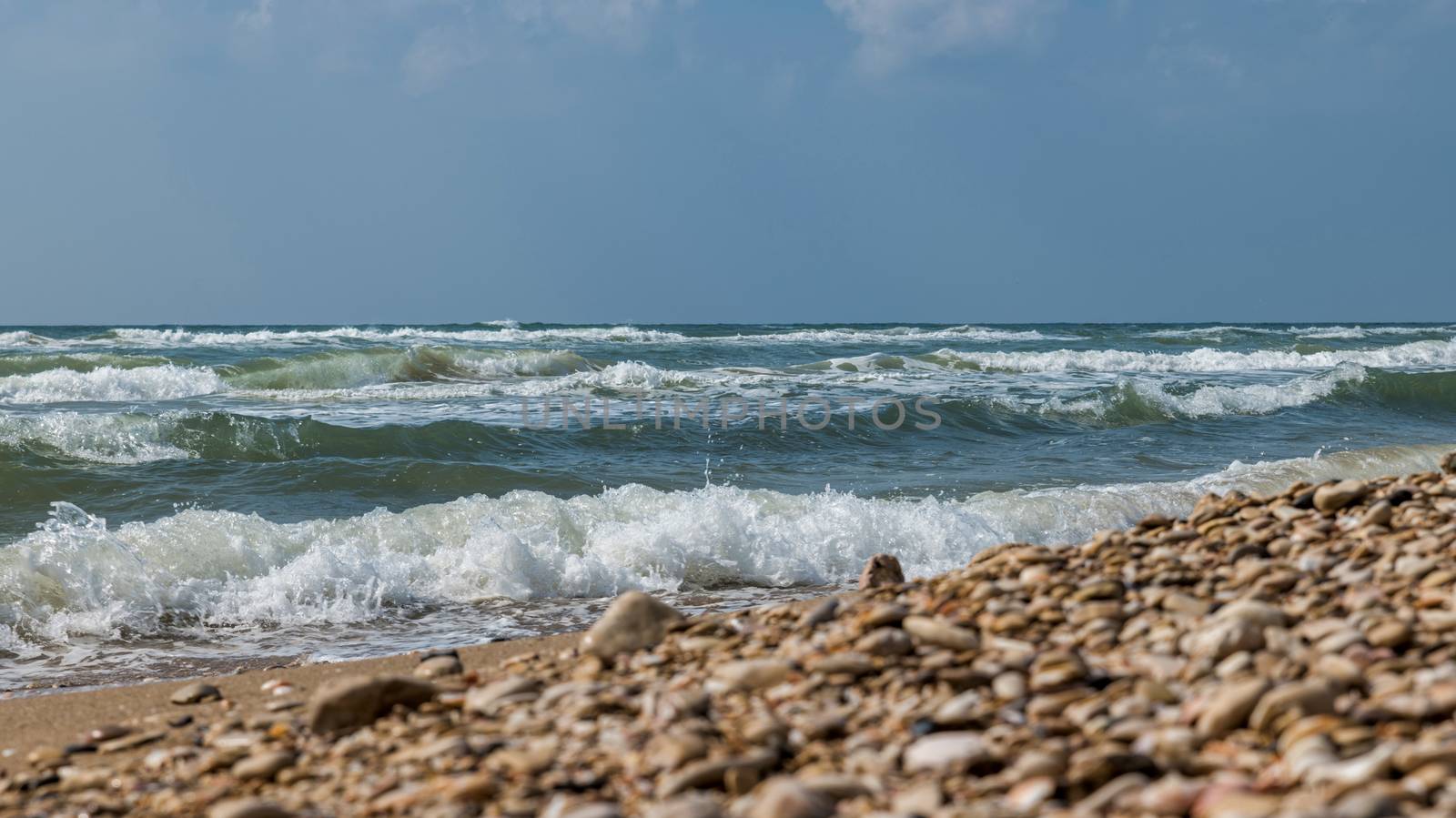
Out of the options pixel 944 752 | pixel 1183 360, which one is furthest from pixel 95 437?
pixel 1183 360

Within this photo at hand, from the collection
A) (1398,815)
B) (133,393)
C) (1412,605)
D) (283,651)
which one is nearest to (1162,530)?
(1412,605)

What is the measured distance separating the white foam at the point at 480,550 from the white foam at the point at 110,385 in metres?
9.42

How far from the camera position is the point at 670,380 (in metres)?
17.7

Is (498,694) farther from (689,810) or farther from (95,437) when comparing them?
(95,437)

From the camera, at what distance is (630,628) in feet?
10.6

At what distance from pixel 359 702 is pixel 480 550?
3133 millimetres

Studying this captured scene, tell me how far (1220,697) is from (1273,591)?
38.8 inches

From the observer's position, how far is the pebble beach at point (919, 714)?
197 cm

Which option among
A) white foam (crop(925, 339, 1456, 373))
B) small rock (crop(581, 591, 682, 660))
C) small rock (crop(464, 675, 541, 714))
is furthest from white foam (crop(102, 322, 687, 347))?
small rock (crop(464, 675, 541, 714))

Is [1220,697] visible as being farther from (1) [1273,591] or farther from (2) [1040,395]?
(2) [1040,395]

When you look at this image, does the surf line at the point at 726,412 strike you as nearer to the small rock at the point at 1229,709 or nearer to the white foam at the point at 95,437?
the white foam at the point at 95,437

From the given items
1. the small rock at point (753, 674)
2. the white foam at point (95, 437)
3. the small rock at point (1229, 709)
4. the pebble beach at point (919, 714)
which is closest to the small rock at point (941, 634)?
the pebble beach at point (919, 714)

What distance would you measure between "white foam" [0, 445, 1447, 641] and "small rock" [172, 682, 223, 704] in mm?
1718

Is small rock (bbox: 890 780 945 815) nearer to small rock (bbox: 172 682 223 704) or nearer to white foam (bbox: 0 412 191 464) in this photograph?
small rock (bbox: 172 682 223 704)
